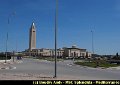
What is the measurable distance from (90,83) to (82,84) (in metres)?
0.39

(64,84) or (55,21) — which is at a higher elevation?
(55,21)

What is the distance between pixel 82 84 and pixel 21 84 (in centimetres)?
240

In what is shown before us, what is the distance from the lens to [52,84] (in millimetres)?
12680

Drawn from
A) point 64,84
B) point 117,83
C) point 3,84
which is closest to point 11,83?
point 3,84

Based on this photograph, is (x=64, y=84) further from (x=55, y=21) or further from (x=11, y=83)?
(x=55, y=21)

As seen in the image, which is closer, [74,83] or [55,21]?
[74,83]

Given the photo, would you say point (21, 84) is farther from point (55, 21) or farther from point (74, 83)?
point (55, 21)

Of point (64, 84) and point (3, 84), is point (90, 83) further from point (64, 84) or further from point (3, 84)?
point (3, 84)

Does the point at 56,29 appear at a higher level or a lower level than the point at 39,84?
higher

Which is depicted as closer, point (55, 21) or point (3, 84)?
point (3, 84)

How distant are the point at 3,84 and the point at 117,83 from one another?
15.1 ft

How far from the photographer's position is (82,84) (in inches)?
491

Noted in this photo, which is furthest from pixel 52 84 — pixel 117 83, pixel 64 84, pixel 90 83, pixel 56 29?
pixel 56 29

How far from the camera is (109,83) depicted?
12703mm
